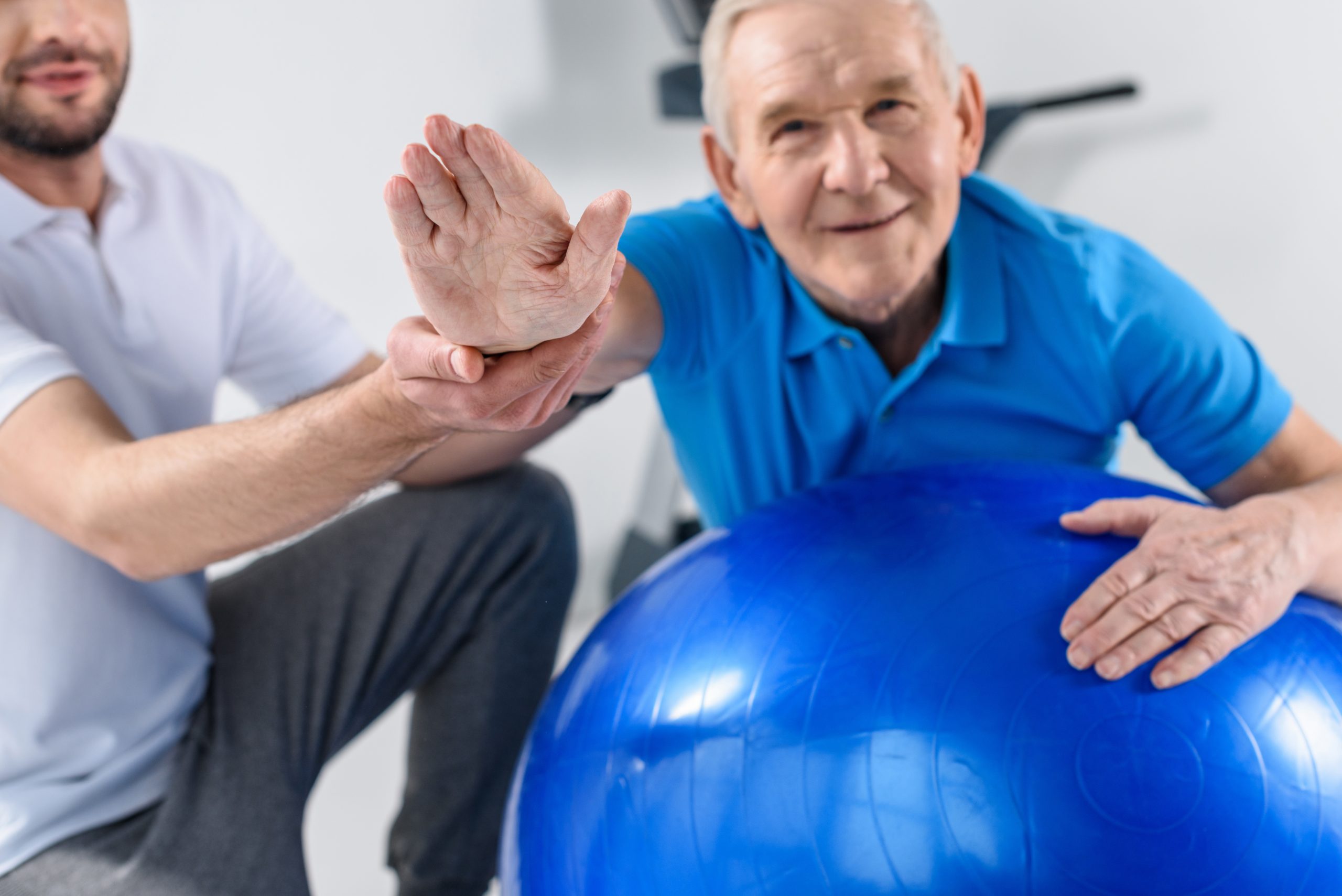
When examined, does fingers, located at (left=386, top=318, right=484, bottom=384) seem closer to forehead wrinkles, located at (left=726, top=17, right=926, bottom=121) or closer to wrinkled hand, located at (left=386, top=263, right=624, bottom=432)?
wrinkled hand, located at (left=386, top=263, right=624, bottom=432)

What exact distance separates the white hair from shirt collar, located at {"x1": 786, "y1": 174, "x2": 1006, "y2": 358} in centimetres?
17

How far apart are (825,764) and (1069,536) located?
1.06 ft

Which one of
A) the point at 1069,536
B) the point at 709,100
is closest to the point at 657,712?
the point at 1069,536

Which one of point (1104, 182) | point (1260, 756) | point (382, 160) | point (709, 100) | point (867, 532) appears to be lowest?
point (1104, 182)

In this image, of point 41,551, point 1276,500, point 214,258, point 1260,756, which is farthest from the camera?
point 214,258

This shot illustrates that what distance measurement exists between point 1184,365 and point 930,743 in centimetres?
59

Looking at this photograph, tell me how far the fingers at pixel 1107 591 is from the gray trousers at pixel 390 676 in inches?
29.6

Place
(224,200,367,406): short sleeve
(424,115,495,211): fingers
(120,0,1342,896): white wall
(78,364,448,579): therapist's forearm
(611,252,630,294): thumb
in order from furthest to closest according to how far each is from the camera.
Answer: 1. (120,0,1342,896): white wall
2. (224,200,367,406): short sleeve
3. (78,364,448,579): therapist's forearm
4. (611,252,630,294): thumb
5. (424,115,495,211): fingers

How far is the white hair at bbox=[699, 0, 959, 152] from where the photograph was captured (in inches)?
49.8

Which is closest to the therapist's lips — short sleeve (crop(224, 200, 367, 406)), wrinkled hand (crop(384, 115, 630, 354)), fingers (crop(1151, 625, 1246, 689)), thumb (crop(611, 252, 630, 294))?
short sleeve (crop(224, 200, 367, 406))

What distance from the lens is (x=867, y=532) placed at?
1.06 meters

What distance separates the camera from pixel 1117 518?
1.05 meters

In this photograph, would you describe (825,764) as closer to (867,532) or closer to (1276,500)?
(867,532)

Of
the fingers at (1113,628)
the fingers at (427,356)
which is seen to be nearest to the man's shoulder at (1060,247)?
the fingers at (1113,628)
